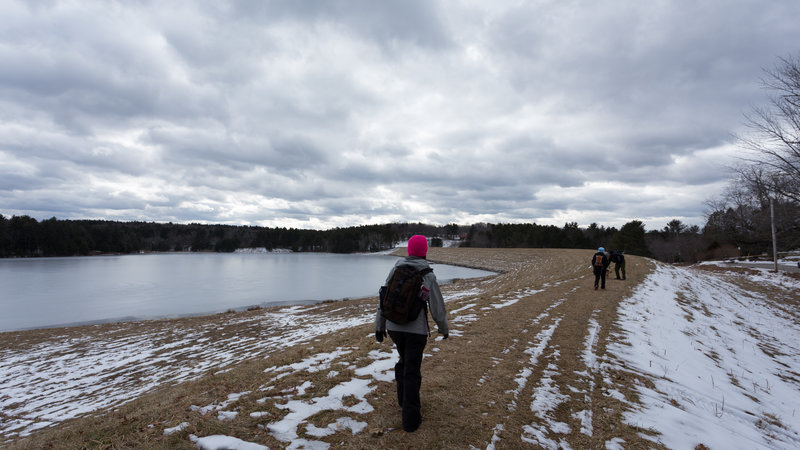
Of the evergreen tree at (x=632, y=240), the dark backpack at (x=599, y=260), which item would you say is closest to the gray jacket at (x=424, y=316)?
the dark backpack at (x=599, y=260)

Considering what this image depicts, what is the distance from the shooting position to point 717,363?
7719mm

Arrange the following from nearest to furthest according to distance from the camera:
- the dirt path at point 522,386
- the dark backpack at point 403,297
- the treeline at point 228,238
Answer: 1. the dark backpack at point 403,297
2. the dirt path at point 522,386
3. the treeline at point 228,238

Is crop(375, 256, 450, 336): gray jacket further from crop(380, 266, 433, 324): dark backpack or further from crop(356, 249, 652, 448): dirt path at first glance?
crop(356, 249, 652, 448): dirt path

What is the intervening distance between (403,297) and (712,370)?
315 inches

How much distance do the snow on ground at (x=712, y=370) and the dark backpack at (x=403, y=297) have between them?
11.0 feet

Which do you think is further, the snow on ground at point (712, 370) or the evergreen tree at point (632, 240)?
the evergreen tree at point (632, 240)

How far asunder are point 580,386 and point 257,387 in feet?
16.4

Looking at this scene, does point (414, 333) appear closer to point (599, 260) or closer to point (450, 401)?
point (450, 401)

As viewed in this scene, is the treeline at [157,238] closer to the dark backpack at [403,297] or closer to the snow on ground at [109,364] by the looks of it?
the snow on ground at [109,364]

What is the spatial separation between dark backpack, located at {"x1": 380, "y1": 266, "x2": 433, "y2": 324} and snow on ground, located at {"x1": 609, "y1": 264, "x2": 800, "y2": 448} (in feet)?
11.0

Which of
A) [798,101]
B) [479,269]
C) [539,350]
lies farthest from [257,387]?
[479,269]

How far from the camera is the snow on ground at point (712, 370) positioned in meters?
4.48

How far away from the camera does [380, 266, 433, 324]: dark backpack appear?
347cm

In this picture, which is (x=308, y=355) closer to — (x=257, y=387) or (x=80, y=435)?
(x=257, y=387)
